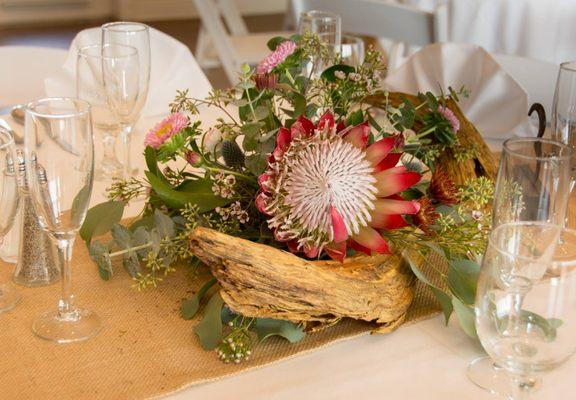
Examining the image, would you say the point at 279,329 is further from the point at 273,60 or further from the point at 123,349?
the point at 273,60

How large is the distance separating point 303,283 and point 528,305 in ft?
0.69

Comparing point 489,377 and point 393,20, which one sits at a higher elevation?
point 393,20

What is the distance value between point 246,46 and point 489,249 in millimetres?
2667

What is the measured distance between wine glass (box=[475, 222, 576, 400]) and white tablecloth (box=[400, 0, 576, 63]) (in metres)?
2.00

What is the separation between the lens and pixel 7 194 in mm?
860

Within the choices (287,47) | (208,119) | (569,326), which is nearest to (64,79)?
(208,119)

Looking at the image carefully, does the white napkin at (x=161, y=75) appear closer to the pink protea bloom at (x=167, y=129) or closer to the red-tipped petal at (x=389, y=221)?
the pink protea bloom at (x=167, y=129)

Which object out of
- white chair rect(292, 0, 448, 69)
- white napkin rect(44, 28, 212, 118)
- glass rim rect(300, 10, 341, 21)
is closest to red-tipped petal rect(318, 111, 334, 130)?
glass rim rect(300, 10, 341, 21)

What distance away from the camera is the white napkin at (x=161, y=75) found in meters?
1.49

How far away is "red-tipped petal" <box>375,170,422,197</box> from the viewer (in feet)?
2.62

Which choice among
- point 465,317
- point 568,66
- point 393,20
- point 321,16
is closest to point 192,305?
point 465,317

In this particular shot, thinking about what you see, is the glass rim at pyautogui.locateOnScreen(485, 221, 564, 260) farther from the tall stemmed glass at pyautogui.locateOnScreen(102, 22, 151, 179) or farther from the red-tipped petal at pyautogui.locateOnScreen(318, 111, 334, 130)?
the tall stemmed glass at pyautogui.locateOnScreen(102, 22, 151, 179)

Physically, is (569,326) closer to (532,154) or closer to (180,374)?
(532,154)

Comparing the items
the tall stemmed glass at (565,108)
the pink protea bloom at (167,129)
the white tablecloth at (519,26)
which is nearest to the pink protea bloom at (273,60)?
the pink protea bloom at (167,129)
